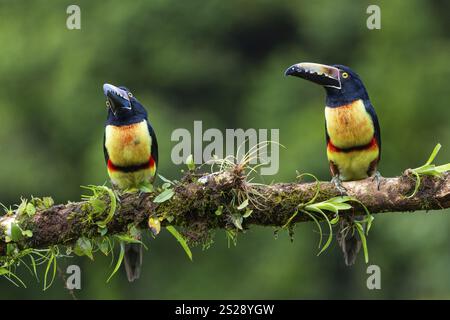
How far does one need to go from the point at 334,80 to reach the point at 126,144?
54.8 inches

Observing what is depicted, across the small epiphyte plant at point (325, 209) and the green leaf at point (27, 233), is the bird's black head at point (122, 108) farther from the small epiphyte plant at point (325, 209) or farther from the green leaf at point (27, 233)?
the small epiphyte plant at point (325, 209)

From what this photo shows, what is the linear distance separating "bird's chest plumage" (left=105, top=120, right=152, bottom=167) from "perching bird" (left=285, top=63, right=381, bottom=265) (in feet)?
3.49

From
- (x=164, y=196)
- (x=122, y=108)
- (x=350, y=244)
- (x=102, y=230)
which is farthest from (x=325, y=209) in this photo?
(x=122, y=108)

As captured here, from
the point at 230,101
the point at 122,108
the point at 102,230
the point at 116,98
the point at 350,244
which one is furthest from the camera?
the point at 230,101

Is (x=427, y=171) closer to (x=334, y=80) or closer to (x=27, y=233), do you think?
(x=334, y=80)

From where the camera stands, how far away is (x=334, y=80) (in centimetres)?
721

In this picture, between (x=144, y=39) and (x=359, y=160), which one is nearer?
(x=359, y=160)

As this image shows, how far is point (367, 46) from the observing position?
50.8 ft

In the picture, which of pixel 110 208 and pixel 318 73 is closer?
pixel 110 208

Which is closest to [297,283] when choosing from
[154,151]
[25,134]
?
[25,134]

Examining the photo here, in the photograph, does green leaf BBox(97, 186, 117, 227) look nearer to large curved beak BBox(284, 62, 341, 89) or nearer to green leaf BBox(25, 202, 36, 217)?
green leaf BBox(25, 202, 36, 217)

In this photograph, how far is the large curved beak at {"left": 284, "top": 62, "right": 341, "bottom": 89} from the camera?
718 cm
